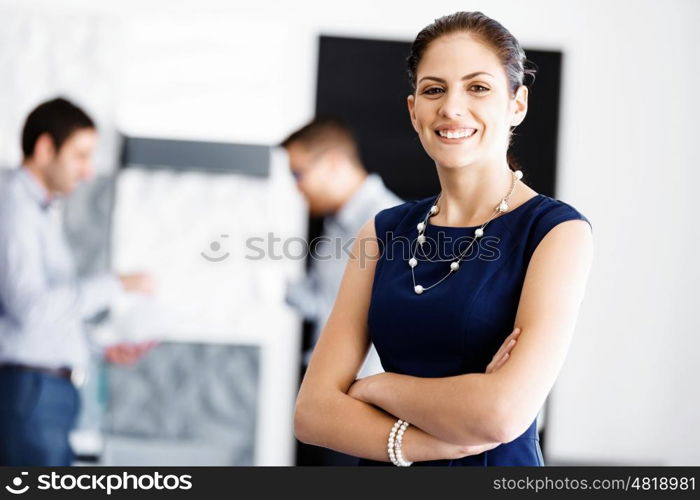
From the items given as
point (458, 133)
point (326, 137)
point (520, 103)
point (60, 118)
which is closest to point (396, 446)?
point (458, 133)

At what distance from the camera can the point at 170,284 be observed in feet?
16.9

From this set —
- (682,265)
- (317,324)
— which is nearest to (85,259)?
(317,324)

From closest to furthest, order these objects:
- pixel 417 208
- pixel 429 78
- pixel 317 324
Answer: pixel 429 78 → pixel 417 208 → pixel 317 324

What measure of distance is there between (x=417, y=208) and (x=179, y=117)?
3342mm

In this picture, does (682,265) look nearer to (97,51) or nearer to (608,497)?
(608,497)

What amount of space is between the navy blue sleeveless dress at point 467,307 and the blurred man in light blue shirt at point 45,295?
3.41 metres

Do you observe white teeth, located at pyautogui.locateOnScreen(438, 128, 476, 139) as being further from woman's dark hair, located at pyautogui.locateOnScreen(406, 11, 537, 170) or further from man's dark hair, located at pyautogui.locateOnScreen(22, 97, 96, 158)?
man's dark hair, located at pyautogui.locateOnScreen(22, 97, 96, 158)

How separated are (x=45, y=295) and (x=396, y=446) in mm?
3570

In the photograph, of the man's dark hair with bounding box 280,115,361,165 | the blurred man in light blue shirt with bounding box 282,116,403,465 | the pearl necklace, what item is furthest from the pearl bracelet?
the man's dark hair with bounding box 280,115,361,165

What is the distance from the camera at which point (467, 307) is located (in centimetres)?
180

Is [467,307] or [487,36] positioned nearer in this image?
[467,307]

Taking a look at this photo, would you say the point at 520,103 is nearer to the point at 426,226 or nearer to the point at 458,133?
the point at 458,133

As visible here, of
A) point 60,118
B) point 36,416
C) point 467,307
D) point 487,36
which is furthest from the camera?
point 60,118

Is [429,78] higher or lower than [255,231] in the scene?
higher
